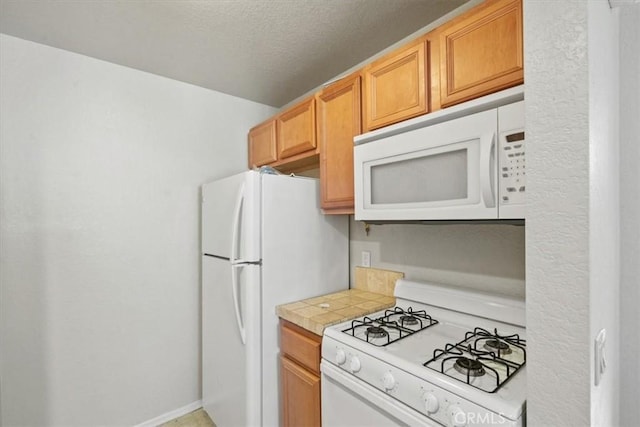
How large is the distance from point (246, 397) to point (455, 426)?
3.83 feet

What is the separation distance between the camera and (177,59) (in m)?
1.99

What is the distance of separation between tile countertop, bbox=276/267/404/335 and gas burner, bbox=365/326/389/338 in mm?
193

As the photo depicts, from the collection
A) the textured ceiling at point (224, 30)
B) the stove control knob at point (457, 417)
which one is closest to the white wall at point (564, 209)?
the stove control knob at point (457, 417)

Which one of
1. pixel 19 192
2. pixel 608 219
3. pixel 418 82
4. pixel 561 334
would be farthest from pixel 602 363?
pixel 19 192

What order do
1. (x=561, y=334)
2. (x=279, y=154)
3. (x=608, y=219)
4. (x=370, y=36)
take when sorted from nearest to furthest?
(x=561, y=334)
(x=608, y=219)
(x=370, y=36)
(x=279, y=154)

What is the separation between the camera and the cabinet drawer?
1472 millimetres

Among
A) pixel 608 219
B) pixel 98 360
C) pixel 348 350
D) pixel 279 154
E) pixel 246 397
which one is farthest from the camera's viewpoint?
pixel 279 154

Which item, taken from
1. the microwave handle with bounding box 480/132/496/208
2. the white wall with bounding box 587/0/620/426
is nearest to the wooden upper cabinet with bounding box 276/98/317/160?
the microwave handle with bounding box 480/132/496/208

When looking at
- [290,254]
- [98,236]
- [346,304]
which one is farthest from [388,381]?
[98,236]

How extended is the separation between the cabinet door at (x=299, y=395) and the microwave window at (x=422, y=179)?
0.93 metres

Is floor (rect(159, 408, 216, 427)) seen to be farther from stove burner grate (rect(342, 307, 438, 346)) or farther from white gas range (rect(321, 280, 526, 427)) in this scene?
stove burner grate (rect(342, 307, 438, 346))

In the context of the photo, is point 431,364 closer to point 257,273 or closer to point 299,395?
point 299,395

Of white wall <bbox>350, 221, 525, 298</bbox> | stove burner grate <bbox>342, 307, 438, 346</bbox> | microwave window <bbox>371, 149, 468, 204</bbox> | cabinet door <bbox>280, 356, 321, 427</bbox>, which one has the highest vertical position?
microwave window <bbox>371, 149, 468, 204</bbox>

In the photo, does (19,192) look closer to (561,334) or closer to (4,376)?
(4,376)
